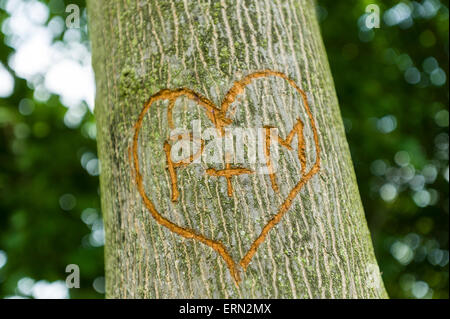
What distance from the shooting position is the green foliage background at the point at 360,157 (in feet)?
14.4

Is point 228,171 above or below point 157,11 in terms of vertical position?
below

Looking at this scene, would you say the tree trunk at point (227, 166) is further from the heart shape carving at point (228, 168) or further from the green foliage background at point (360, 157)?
the green foliage background at point (360, 157)

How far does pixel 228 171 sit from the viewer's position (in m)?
1.40

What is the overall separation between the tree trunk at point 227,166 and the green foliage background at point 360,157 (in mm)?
→ 2781

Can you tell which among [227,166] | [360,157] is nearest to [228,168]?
[227,166]

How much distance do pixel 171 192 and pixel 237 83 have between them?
16.3 inches

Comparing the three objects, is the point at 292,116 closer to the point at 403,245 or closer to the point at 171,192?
the point at 171,192

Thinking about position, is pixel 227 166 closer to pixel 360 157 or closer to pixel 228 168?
pixel 228 168

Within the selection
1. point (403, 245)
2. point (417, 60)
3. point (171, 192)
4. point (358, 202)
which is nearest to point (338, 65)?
point (417, 60)

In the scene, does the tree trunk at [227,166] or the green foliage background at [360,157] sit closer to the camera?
the tree trunk at [227,166]

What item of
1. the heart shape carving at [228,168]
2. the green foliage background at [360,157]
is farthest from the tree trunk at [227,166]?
the green foliage background at [360,157]

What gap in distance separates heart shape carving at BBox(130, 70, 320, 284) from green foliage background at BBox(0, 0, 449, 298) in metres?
2.92

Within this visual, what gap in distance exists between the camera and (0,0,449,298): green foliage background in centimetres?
438
